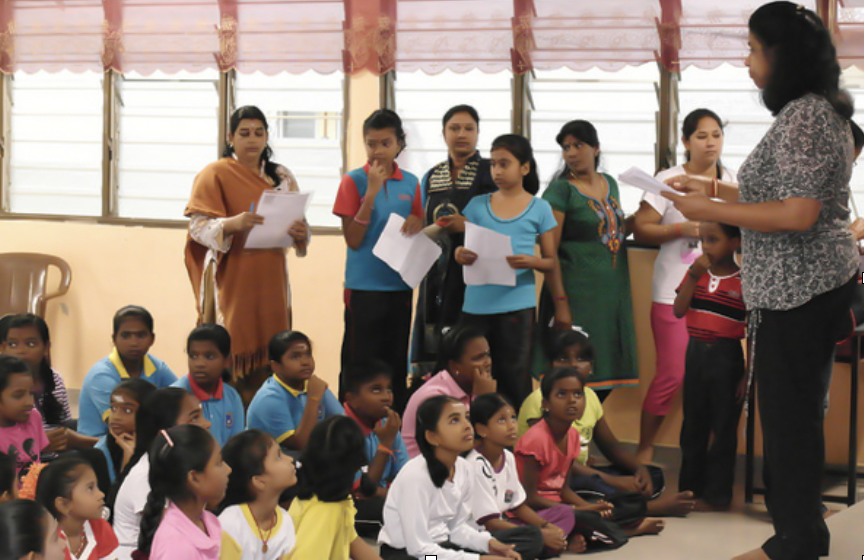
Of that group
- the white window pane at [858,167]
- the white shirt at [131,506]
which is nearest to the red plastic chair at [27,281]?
the white shirt at [131,506]

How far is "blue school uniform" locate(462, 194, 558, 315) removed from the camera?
4055 millimetres

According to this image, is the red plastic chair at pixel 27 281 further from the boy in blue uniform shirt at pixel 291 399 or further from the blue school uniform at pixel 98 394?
the boy in blue uniform shirt at pixel 291 399

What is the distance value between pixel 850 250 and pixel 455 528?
1.34m

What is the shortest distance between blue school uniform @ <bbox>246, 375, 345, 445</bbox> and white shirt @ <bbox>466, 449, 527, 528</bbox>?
2.29 ft

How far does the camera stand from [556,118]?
193 inches

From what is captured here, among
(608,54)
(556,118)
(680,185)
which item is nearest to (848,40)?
(608,54)

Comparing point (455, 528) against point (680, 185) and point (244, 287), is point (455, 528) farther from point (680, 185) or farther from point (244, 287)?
point (244, 287)

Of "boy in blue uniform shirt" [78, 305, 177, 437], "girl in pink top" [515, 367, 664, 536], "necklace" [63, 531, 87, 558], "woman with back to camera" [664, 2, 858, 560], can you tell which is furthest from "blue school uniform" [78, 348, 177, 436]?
"woman with back to camera" [664, 2, 858, 560]

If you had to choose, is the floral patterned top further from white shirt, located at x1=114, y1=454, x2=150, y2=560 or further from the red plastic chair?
the red plastic chair

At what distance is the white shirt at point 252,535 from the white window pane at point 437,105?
9.05 feet

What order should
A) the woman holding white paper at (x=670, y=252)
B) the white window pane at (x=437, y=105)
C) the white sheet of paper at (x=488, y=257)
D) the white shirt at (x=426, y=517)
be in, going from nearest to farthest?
the white shirt at (x=426, y=517), the white sheet of paper at (x=488, y=257), the woman holding white paper at (x=670, y=252), the white window pane at (x=437, y=105)

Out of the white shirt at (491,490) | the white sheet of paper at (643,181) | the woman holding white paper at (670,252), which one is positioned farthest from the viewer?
the woman holding white paper at (670,252)

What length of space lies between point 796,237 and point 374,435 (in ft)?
5.43

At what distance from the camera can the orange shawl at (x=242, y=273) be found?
163 inches
